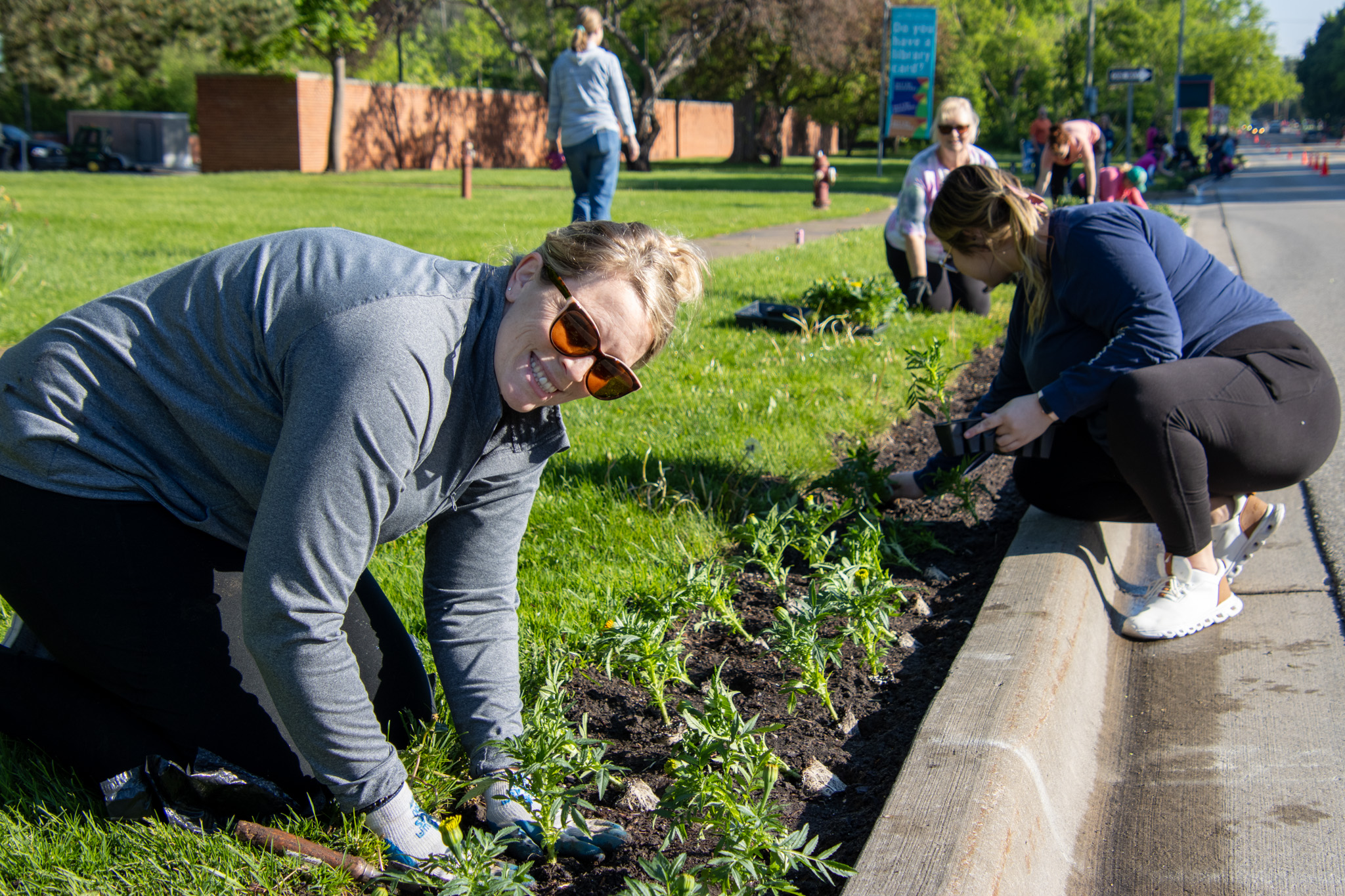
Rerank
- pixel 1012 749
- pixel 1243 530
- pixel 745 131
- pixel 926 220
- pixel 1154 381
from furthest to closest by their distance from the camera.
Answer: pixel 745 131 < pixel 926 220 < pixel 1243 530 < pixel 1154 381 < pixel 1012 749

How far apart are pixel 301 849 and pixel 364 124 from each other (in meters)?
36.5

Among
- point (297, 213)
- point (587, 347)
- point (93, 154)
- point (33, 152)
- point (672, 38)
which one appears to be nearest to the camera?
point (587, 347)

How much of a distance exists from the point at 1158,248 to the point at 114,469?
9.30ft

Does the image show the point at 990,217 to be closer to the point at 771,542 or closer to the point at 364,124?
the point at 771,542

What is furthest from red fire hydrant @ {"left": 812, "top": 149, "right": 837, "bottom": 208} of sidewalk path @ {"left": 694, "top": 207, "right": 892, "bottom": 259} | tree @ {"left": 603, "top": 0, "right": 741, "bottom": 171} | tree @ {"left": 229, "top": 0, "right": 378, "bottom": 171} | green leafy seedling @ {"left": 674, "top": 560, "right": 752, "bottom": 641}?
tree @ {"left": 603, "top": 0, "right": 741, "bottom": 171}

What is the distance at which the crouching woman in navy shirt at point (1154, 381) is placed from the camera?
290cm

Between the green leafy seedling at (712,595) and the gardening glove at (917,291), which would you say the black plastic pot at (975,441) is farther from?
the gardening glove at (917,291)

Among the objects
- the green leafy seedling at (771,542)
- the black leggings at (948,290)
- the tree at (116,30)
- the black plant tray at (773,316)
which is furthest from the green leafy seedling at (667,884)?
the tree at (116,30)

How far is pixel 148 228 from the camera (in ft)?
39.9

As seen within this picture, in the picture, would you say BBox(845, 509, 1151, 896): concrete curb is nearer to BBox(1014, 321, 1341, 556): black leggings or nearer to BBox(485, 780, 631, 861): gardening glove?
BBox(1014, 321, 1341, 556): black leggings

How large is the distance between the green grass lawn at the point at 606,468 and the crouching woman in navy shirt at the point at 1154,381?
0.97 metres

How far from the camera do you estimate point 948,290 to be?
23.9ft

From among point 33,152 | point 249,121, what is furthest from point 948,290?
point 33,152

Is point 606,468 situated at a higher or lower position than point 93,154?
lower
